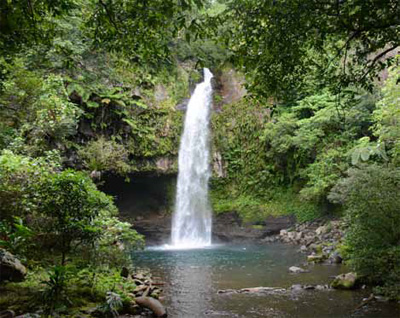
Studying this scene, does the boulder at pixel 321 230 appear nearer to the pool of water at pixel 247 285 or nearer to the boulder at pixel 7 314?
the pool of water at pixel 247 285

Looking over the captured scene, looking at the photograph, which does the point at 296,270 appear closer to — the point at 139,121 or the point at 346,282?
the point at 346,282

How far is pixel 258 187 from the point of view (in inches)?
854

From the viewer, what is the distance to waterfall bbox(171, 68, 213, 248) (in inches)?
818

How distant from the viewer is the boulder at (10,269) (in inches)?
229

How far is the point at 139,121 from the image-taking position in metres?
20.5

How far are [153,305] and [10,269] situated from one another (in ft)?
7.95

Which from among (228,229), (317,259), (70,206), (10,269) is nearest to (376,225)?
(317,259)

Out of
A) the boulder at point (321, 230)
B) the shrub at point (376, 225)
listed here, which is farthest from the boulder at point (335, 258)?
the boulder at point (321, 230)

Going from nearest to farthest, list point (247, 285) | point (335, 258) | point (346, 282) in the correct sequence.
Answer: point (346, 282) < point (247, 285) < point (335, 258)

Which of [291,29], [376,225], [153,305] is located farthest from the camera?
[376,225]

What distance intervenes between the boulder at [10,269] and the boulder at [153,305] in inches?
78.7

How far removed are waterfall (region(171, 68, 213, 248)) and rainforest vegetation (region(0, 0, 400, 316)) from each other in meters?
1.83

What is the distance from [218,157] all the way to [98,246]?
15.8m

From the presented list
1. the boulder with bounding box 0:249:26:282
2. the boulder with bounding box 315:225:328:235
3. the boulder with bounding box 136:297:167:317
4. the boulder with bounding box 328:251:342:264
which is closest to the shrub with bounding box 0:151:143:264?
the boulder with bounding box 0:249:26:282
